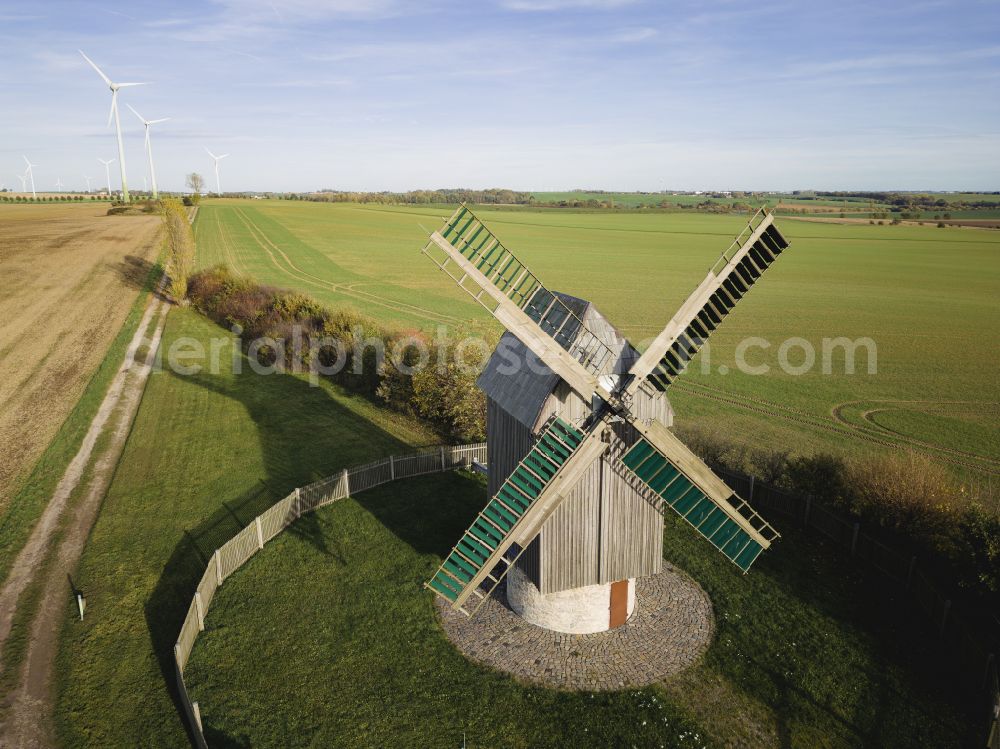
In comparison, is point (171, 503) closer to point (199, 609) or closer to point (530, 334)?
point (199, 609)

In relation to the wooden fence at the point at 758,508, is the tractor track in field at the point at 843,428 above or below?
below

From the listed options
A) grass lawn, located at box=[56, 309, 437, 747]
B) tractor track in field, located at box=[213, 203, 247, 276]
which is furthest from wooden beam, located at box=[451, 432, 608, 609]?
tractor track in field, located at box=[213, 203, 247, 276]

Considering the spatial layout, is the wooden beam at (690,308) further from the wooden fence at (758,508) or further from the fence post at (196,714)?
the fence post at (196,714)

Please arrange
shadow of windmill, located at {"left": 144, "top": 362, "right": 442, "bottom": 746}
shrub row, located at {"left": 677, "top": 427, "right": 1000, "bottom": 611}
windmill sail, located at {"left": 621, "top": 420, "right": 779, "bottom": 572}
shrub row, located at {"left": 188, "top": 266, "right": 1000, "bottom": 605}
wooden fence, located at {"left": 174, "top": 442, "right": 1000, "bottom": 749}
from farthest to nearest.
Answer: shrub row, located at {"left": 188, "top": 266, "right": 1000, "bottom": 605} < shadow of windmill, located at {"left": 144, "top": 362, "right": 442, "bottom": 746} < shrub row, located at {"left": 677, "top": 427, "right": 1000, "bottom": 611} < wooden fence, located at {"left": 174, "top": 442, "right": 1000, "bottom": 749} < windmill sail, located at {"left": 621, "top": 420, "right": 779, "bottom": 572}

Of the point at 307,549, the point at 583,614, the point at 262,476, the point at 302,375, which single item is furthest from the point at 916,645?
the point at 302,375

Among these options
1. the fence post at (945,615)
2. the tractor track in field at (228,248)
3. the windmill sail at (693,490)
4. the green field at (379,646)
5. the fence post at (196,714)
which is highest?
the windmill sail at (693,490)

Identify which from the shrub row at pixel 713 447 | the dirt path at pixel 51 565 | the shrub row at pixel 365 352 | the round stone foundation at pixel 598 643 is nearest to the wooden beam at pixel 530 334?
the round stone foundation at pixel 598 643

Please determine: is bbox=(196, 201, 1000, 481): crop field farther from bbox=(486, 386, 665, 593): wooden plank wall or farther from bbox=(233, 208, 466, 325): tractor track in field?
bbox=(486, 386, 665, 593): wooden plank wall
